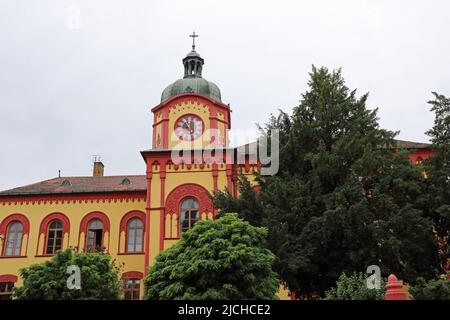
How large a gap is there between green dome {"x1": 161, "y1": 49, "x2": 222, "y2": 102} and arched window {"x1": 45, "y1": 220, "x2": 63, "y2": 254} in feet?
31.6

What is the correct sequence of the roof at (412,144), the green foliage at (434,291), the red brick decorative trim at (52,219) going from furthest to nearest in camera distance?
the red brick decorative trim at (52,219)
the roof at (412,144)
the green foliage at (434,291)

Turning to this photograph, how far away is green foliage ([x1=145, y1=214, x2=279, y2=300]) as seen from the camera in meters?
15.6

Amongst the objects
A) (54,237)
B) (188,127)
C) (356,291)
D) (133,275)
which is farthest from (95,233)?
(356,291)

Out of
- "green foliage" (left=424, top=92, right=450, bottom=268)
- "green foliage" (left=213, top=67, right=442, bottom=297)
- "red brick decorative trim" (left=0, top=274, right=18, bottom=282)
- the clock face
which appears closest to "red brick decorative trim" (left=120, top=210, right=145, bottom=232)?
the clock face

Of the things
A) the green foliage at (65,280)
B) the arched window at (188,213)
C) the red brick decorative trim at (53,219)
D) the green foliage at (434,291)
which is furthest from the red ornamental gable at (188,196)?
the green foliage at (434,291)

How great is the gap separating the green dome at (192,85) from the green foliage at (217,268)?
46.6ft

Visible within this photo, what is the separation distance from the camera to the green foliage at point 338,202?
1911cm

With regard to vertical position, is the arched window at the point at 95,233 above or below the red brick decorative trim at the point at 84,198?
below

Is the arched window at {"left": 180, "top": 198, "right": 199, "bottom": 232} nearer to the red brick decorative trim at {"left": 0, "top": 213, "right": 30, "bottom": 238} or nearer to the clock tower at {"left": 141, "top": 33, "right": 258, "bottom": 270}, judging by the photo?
the clock tower at {"left": 141, "top": 33, "right": 258, "bottom": 270}

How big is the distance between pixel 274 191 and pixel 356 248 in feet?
12.6

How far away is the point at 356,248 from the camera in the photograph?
769 inches

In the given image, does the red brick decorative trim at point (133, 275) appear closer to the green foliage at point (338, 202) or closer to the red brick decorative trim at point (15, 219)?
the red brick decorative trim at point (15, 219)
